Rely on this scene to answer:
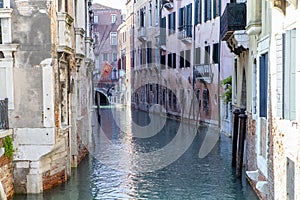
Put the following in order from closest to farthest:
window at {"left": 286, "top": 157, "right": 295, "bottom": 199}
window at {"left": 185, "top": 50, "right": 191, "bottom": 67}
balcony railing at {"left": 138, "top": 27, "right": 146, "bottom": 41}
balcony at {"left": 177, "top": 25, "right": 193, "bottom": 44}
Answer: window at {"left": 286, "top": 157, "right": 295, "bottom": 199}
balcony at {"left": 177, "top": 25, "right": 193, "bottom": 44}
window at {"left": 185, "top": 50, "right": 191, "bottom": 67}
balcony railing at {"left": 138, "top": 27, "right": 146, "bottom": 41}

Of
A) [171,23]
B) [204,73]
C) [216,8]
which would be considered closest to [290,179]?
[216,8]

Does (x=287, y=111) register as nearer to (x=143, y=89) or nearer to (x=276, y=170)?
(x=276, y=170)

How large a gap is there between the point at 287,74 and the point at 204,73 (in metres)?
14.8

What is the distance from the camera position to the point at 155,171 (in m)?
11.4

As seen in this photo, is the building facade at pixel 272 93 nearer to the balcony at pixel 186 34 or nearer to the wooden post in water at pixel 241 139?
the wooden post in water at pixel 241 139

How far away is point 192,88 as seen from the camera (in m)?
22.7

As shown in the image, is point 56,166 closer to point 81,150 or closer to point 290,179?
point 81,150

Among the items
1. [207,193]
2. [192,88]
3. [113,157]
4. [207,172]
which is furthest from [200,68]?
[207,193]

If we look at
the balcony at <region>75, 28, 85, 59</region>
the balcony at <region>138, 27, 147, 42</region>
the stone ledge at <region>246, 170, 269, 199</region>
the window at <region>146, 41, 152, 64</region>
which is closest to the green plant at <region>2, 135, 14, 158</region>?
the balcony at <region>75, 28, 85, 59</region>

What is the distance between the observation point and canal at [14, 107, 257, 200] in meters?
9.33

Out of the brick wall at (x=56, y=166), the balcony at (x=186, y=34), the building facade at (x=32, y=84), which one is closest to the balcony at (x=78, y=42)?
the building facade at (x=32, y=84)

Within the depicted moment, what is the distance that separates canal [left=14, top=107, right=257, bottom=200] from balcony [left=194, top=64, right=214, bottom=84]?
253cm

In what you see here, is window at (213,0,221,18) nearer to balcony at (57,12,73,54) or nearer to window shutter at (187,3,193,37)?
window shutter at (187,3,193,37)

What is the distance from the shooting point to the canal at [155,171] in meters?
9.33
